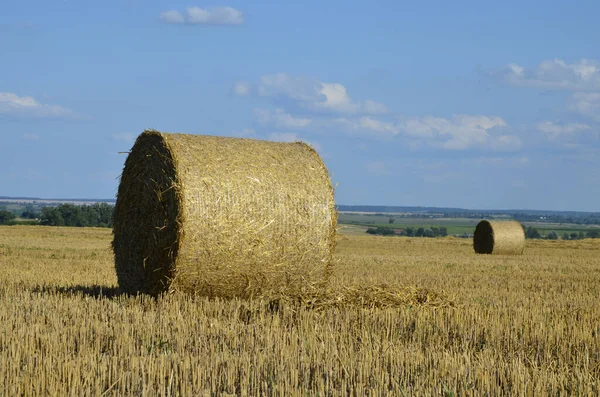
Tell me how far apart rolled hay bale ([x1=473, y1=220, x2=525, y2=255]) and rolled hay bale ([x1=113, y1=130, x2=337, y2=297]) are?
17069mm

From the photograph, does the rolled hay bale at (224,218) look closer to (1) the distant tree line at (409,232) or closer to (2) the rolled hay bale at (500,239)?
(2) the rolled hay bale at (500,239)

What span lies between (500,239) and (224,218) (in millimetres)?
18554

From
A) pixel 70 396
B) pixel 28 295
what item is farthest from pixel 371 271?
pixel 70 396

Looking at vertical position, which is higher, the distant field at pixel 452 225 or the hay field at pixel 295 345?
the hay field at pixel 295 345

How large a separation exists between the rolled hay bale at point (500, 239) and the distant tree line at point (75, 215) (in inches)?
1188

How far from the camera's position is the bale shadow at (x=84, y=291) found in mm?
10287

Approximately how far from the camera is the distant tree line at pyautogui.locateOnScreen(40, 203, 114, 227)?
5190cm

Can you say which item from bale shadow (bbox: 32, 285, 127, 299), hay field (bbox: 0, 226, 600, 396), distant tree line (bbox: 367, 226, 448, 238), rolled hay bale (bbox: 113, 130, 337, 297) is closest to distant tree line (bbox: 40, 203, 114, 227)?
distant tree line (bbox: 367, 226, 448, 238)

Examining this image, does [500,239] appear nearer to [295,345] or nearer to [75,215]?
[295,345]

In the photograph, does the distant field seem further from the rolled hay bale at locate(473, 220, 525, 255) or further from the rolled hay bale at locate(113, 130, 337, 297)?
the rolled hay bale at locate(113, 130, 337, 297)

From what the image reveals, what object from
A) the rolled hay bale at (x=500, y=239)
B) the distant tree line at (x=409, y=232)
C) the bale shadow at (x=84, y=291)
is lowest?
the distant tree line at (x=409, y=232)

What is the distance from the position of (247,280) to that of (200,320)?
1.93 meters

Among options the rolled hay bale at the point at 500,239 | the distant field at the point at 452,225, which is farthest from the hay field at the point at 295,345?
the distant field at the point at 452,225

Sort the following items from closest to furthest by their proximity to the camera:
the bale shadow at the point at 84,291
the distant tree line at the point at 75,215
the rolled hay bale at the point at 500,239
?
the bale shadow at the point at 84,291 < the rolled hay bale at the point at 500,239 < the distant tree line at the point at 75,215
